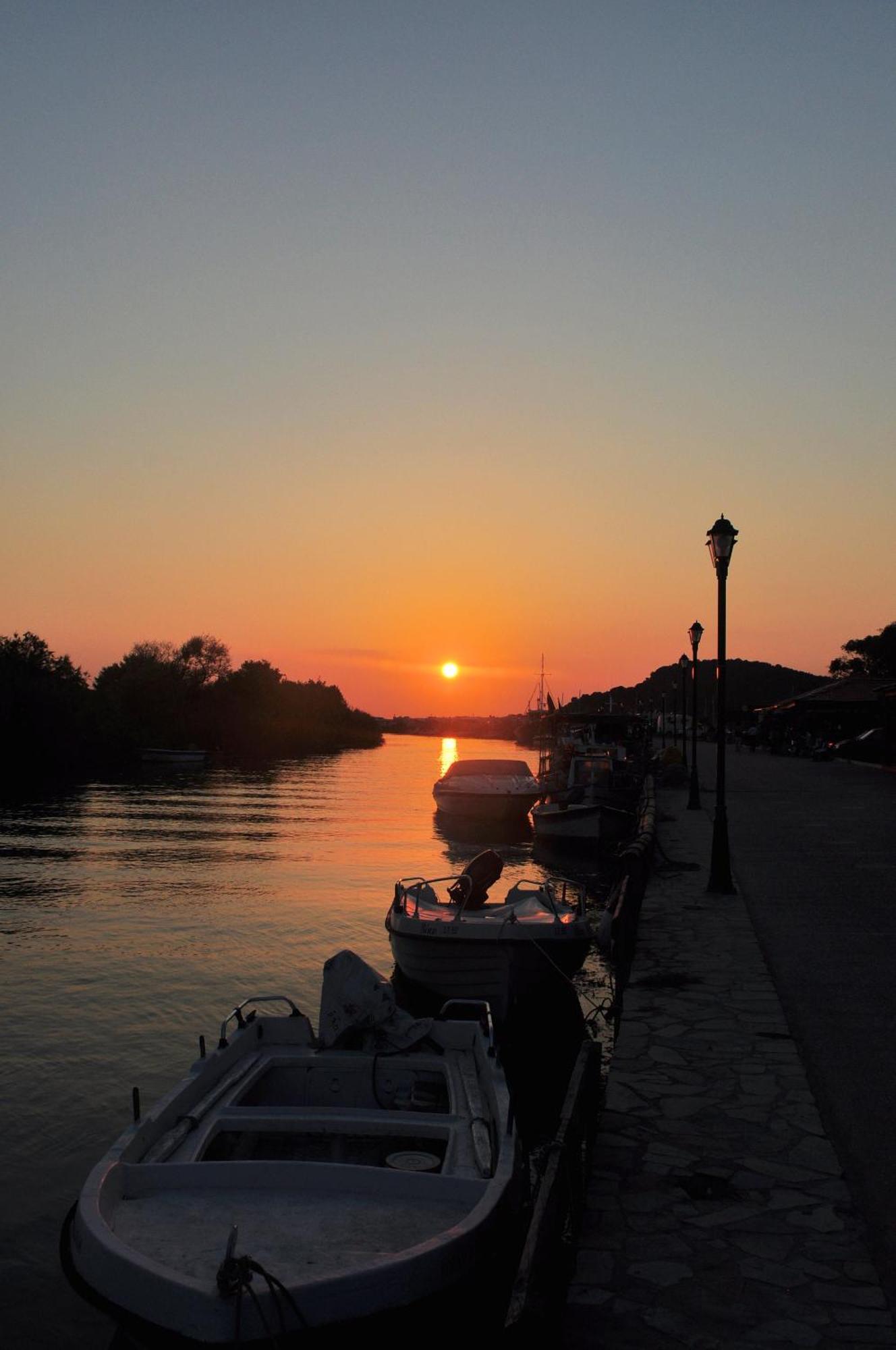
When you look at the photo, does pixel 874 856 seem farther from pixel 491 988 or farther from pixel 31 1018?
pixel 31 1018

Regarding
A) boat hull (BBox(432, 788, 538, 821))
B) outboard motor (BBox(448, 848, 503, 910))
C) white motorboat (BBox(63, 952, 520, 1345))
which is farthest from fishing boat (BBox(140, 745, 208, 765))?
white motorboat (BBox(63, 952, 520, 1345))

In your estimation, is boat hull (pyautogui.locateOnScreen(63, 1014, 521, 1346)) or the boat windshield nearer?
boat hull (pyautogui.locateOnScreen(63, 1014, 521, 1346))

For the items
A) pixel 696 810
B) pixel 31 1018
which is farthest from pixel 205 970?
pixel 696 810

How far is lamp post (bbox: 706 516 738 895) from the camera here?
17906 millimetres

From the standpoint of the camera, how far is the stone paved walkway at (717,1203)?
5246 millimetres

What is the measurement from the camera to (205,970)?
18.9 m

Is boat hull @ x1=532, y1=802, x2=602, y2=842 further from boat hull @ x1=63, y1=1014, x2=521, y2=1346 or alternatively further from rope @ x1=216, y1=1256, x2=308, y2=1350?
rope @ x1=216, y1=1256, x2=308, y2=1350

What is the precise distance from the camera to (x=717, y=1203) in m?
6.59

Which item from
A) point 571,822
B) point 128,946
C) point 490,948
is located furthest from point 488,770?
point 490,948

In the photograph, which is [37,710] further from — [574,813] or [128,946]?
[128,946]

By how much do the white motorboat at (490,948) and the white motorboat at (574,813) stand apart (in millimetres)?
18208

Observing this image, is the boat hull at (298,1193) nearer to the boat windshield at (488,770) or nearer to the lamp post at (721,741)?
the lamp post at (721,741)

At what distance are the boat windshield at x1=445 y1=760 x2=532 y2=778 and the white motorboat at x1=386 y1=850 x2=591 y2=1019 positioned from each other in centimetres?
3096

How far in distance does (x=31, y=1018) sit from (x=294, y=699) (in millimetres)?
154480
